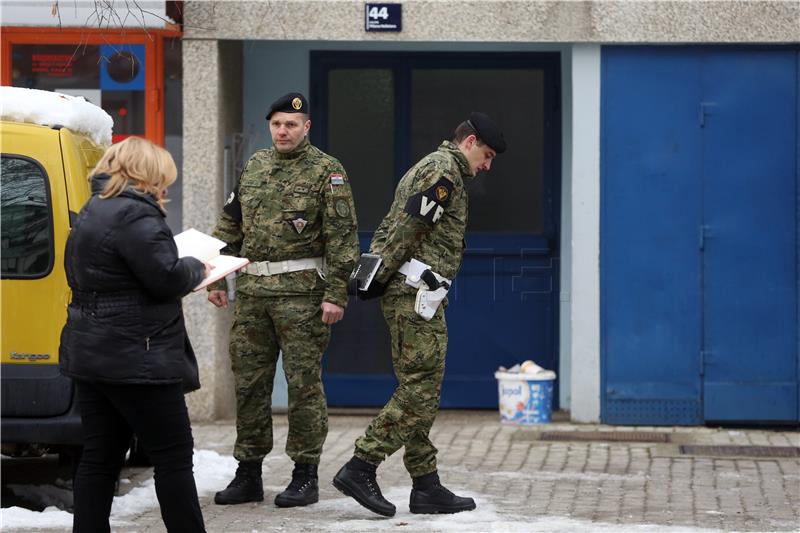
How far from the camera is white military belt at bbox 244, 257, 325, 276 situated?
23.5ft

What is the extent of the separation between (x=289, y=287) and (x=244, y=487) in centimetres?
103

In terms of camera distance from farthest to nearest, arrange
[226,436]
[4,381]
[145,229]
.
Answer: [226,436] → [4,381] → [145,229]

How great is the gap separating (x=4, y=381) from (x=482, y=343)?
4897mm

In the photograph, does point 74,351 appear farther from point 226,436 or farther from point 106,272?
point 226,436

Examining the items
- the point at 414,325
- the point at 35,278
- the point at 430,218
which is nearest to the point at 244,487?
the point at 414,325

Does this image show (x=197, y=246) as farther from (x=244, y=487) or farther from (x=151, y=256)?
(x=244, y=487)

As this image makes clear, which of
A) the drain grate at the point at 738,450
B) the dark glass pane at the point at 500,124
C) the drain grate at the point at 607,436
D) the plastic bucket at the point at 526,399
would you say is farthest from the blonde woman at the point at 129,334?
the dark glass pane at the point at 500,124

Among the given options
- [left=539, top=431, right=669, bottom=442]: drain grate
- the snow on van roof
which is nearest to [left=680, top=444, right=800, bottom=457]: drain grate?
[left=539, top=431, right=669, bottom=442]: drain grate

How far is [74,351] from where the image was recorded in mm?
5270

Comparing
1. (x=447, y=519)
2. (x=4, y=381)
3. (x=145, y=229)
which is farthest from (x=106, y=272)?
(x=447, y=519)

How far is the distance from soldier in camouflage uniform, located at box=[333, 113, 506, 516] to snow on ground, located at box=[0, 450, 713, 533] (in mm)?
132

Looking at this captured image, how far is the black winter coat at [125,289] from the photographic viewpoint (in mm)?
5160

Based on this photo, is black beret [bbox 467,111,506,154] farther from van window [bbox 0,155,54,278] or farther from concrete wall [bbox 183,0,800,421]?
concrete wall [bbox 183,0,800,421]

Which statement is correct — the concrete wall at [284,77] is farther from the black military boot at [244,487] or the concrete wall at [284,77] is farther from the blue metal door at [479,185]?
the black military boot at [244,487]
